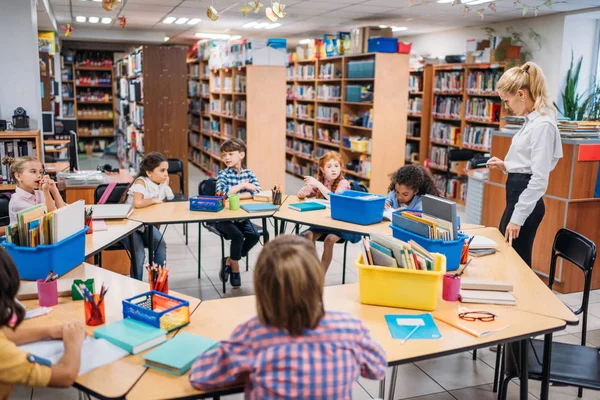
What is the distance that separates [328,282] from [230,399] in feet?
6.79

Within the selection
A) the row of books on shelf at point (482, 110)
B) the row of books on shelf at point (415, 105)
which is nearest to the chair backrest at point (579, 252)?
the row of books on shelf at point (482, 110)

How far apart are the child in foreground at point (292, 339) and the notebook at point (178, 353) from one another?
214mm

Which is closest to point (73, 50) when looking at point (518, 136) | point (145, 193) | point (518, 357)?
point (145, 193)

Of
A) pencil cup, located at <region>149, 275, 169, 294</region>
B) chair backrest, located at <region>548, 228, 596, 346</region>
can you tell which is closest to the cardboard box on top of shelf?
chair backrest, located at <region>548, 228, 596, 346</region>

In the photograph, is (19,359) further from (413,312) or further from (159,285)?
Answer: (413,312)

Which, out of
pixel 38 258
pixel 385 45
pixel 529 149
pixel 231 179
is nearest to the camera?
pixel 38 258

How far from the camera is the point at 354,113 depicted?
8828mm

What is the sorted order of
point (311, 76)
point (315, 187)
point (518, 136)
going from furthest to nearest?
point (311, 76) → point (315, 187) → point (518, 136)

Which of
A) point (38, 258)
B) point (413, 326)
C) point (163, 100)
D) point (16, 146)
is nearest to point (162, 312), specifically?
point (38, 258)

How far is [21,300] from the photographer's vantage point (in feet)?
7.54

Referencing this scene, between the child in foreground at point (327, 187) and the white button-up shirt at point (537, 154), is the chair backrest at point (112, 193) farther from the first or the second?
the white button-up shirt at point (537, 154)

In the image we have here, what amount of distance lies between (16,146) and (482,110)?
19.4 ft

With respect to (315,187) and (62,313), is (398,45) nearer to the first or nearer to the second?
(315,187)

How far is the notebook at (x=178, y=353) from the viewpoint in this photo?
1.73 metres
